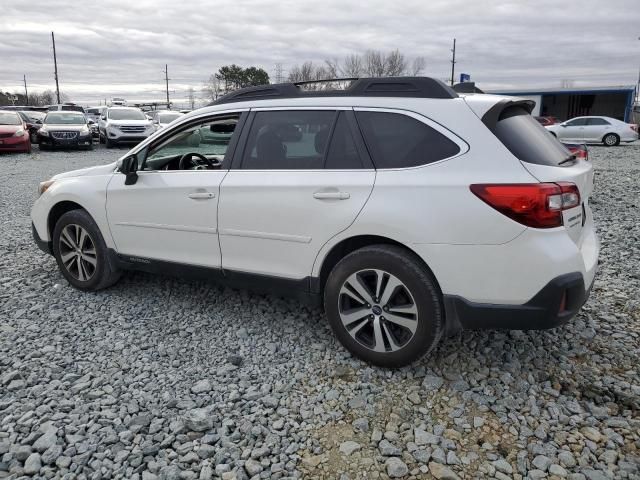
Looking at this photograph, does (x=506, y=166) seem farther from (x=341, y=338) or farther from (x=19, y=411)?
(x=19, y=411)

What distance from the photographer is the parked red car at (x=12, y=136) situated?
1814 cm

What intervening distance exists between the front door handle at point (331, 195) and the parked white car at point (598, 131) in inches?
910

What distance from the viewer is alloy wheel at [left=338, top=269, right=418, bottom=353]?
319cm

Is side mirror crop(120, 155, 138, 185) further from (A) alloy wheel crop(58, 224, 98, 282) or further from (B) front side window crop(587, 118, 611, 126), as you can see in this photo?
(B) front side window crop(587, 118, 611, 126)

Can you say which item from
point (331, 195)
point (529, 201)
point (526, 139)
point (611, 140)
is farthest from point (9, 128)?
point (611, 140)

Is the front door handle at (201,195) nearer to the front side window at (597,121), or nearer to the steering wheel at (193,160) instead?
the steering wheel at (193,160)

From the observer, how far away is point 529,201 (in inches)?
110

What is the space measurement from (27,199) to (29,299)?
240 inches

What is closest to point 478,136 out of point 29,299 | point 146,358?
point 146,358

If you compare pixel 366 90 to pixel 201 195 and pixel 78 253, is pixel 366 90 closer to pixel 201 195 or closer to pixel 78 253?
pixel 201 195

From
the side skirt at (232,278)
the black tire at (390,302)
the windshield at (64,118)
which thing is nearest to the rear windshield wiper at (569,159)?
the black tire at (390,302)

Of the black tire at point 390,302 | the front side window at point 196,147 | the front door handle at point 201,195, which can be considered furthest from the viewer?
the front side window at point 196,147

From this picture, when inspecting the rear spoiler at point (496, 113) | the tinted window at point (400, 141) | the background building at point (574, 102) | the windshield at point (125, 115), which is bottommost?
the tinted window at point (400, 141)

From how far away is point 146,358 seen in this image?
11.7 ft
